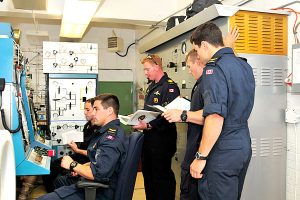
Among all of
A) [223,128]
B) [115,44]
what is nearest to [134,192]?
[223,128]

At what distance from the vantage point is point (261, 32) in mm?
2680

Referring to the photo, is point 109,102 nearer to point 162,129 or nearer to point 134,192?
point 162,129

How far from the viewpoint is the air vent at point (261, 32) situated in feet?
8.52

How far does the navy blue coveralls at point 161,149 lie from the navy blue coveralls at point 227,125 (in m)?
1.23

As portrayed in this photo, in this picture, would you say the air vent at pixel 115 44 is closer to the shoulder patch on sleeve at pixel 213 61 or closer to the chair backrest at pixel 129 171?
the chair backrest at pixel 129 171

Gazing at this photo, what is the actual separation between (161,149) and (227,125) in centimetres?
135

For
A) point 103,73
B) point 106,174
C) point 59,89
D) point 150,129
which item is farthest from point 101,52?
point 106,174

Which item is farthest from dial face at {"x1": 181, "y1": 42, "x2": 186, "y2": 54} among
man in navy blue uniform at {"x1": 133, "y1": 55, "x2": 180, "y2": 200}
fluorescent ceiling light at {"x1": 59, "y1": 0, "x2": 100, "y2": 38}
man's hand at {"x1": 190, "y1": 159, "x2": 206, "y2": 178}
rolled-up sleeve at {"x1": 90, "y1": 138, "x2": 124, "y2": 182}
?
man's hand at {"x1": 190, "y1": 159, "x2": 206, "y2": 178}

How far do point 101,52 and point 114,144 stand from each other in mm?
5679

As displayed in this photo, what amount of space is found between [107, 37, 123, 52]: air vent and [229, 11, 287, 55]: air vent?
5.02 metres

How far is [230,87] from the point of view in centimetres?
194

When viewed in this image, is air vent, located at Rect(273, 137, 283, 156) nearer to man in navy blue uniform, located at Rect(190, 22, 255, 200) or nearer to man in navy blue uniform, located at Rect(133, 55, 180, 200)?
man in navy blue uniform, located at Rect(190, 22, 255, 200)

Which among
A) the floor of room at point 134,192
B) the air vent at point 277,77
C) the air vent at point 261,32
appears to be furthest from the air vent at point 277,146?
the floor of room at point 134,192

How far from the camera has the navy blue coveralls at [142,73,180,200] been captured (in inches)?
126
